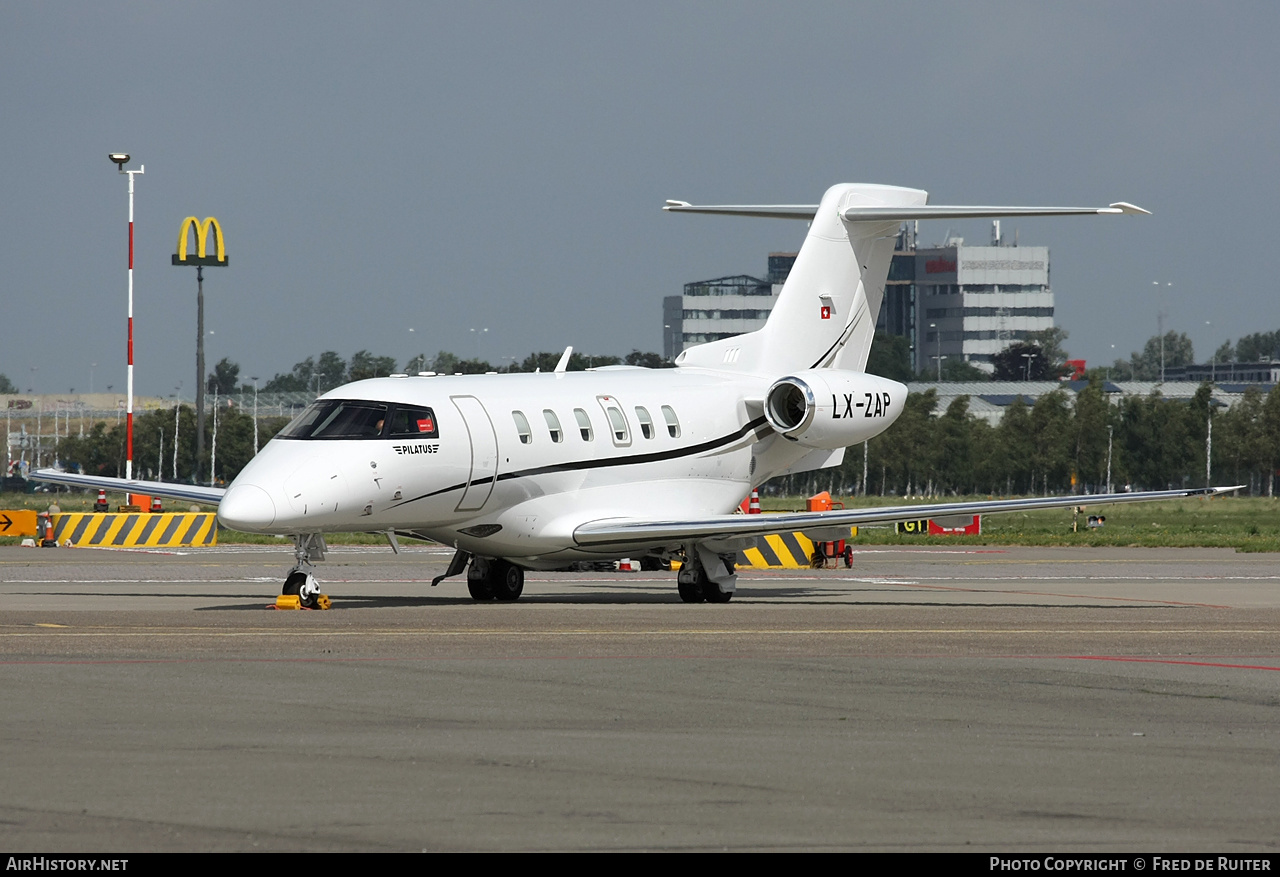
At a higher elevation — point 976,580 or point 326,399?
point 326,399

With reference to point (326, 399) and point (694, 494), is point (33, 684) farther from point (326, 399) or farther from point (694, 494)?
point (694, 494)

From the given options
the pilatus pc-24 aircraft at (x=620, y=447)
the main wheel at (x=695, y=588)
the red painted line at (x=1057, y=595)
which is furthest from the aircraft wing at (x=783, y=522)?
the red painted line at (x=1057, y=595)

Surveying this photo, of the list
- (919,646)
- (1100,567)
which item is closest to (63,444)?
(1100,567)

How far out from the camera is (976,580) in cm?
2975

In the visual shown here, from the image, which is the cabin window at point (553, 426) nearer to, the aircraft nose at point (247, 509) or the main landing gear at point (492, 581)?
the main landing gear at point (492, 581)

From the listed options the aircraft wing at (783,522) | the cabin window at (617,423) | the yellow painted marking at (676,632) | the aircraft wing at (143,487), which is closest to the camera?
the yellow painted marking at (676,632)

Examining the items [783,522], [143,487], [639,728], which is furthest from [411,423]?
[639,728]

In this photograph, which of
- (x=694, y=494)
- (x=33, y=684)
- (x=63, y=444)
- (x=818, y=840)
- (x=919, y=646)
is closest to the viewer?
(x=818, y=840)

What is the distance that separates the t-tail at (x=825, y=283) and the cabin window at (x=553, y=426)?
14.4 feet

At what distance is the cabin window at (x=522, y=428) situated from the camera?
23844 mm

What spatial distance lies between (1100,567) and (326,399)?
17.5 meters

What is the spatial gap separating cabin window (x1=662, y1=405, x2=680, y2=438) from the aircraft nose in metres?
7.28
